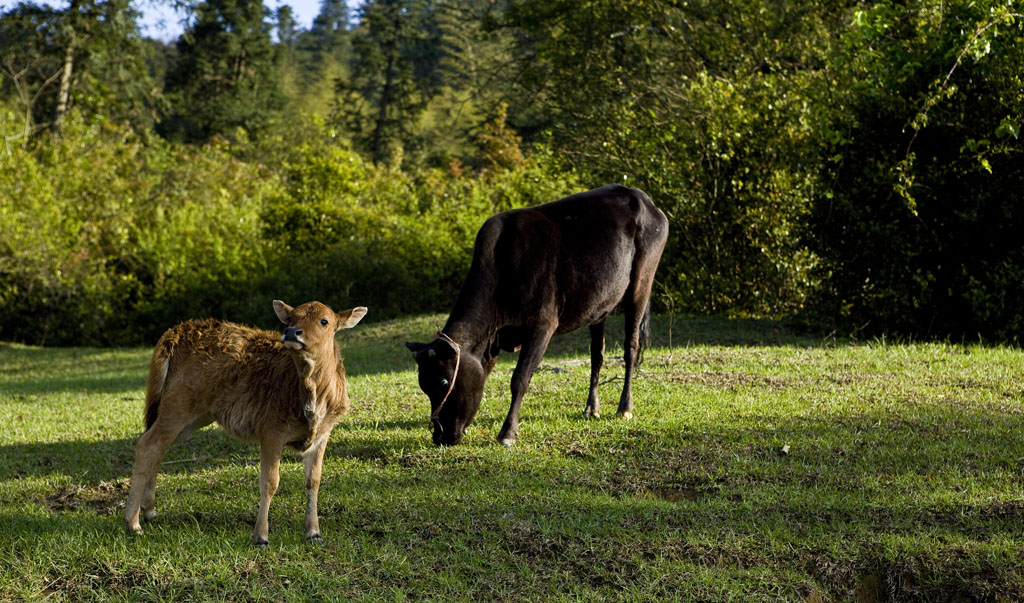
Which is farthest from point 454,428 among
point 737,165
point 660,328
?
point 737,165

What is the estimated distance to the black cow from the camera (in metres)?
6.75

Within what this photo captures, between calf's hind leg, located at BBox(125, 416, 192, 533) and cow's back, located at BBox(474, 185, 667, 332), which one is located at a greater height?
cow's back, located at BBox(474, 185, 667, 332)

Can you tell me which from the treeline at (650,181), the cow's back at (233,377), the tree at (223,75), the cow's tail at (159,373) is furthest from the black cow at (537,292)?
the tree at (223,75)

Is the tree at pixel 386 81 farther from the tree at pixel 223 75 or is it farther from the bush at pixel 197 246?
the bush at pixel 197 246

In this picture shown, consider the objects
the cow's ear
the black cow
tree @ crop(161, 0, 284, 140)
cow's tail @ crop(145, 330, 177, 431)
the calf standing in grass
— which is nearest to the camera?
the calf standing in grass

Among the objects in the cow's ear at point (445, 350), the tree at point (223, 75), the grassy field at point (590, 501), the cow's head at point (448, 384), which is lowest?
the grassy field at point (590, 501)

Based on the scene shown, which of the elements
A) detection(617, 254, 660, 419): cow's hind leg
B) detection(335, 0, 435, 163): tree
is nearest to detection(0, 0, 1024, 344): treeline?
detection(617, 254, 660, 419): cow's hind leg

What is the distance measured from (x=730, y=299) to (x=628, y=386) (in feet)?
24.4

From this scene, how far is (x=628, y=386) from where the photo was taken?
25.4ft

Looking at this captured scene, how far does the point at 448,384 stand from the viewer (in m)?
6.58

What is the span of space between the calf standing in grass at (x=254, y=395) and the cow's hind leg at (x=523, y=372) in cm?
215

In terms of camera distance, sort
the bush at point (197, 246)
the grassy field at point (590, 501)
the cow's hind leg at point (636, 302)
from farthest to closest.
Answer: the bush at point (197, 246), the cow's hind leg at point (636, 302), the grassy field at point (590, 501)

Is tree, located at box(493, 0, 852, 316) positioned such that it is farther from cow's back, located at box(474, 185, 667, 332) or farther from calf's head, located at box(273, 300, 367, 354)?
calf's head, located at box(273, 300, 367, 354)

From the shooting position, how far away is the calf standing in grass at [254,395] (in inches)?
182
